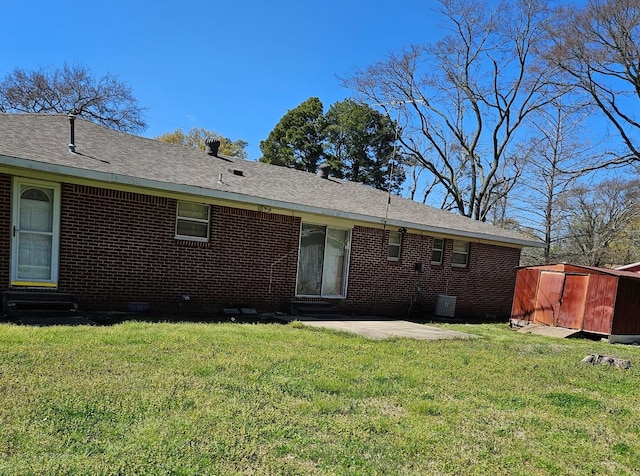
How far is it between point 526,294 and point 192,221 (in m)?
9.67

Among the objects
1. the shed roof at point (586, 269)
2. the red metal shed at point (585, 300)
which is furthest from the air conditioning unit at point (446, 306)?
the shed roof at point (586, 269)

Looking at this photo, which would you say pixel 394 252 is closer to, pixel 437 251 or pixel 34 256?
pixel 437 251

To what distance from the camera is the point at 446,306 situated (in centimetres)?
1330

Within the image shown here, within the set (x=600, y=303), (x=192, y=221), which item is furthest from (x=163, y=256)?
(x=600, y=303)

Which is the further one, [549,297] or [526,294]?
[526,294]

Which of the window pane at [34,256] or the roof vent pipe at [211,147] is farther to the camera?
the roof vent pipe at [211,147]

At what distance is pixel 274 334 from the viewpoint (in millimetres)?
7367

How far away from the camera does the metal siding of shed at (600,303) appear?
36.6 ft

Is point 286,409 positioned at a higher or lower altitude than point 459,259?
lower

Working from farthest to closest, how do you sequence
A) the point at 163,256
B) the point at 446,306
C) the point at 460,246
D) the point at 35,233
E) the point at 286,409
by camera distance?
the point at 460,246 → the point at 446,306 → the point at 163,256 → the point at 35,233 → the point at 286,409

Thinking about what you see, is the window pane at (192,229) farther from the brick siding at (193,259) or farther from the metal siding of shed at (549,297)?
the metal siding of shed at (549,297)

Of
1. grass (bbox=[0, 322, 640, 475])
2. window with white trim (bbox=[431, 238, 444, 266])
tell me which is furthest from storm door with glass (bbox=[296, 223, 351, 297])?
grass (bbox=[0, 322, 640, 475])

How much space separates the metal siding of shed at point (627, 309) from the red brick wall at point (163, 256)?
318 inches

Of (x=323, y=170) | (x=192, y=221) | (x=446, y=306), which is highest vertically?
(x=323, y=170)
